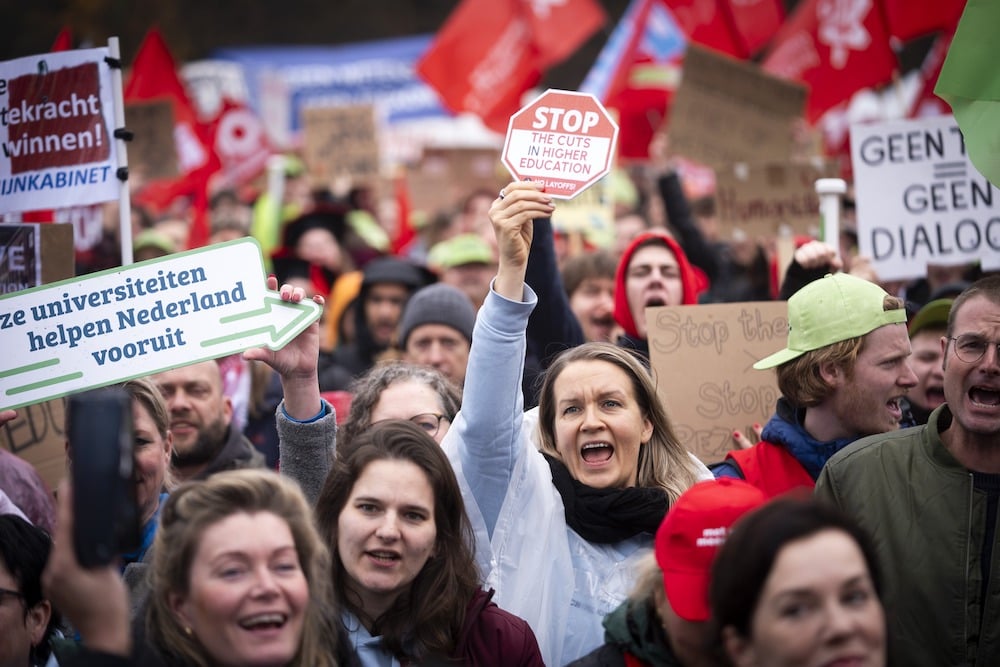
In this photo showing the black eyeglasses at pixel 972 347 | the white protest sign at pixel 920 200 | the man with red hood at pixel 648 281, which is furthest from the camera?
the white protest sign at pixel 920 200

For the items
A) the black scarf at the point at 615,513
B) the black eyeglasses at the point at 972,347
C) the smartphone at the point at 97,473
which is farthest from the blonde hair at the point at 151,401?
the black eyeglasses at the point at 972,347

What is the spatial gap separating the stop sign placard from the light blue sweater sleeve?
45 cm

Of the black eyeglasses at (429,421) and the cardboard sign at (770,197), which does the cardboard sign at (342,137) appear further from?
the black eyeglasses at (429,421)

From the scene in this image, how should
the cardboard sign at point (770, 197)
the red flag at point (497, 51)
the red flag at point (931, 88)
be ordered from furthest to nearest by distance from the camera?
the red flag at point (497, 51) < the red flag at point (931, 88) < the cardboard sign at point (770, 197)

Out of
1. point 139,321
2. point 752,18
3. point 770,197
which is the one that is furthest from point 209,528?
point 752,18

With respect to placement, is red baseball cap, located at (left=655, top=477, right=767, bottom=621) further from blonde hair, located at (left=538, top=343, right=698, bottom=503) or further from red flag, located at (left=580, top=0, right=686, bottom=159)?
red flag, located at (left=580, top=0, right=686, bottom=159)

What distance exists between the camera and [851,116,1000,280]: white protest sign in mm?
5656

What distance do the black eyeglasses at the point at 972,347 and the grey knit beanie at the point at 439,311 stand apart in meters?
2.44

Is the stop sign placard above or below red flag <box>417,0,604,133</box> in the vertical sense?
below

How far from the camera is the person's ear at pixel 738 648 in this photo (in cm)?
273

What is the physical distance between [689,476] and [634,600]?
88cm

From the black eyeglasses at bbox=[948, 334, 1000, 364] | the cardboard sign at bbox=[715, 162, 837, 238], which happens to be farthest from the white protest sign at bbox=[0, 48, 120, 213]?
the cardboard sign at bbox=[715, 162, 837, 238]

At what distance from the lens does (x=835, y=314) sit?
13.7ft

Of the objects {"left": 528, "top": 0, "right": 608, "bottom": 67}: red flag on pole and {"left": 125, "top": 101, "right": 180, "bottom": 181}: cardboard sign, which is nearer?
{"left": 125, "top": 101, "right": 180, "bottom": 181}: cardboard sign
